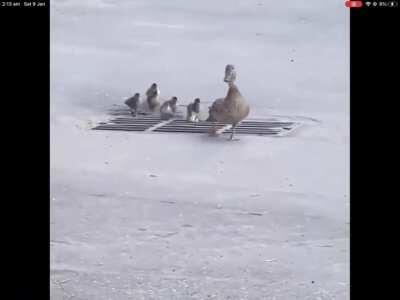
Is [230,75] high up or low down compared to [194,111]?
up

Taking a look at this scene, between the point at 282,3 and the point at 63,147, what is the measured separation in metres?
0.81

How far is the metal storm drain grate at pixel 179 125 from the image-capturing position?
90.5 inches

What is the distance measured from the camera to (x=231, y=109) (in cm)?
231

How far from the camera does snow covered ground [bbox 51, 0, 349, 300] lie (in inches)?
84.8

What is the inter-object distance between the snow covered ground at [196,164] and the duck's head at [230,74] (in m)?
0.02

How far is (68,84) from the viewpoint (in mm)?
2291

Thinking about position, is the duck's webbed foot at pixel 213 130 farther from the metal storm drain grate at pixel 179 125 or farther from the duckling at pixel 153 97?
the duckling at pixel 153 97

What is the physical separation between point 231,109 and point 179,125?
0.17 metres

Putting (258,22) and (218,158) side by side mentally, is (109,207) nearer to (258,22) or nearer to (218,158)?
(218,158)
